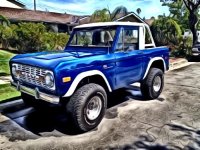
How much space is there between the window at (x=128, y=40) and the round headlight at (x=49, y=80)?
1907 mm

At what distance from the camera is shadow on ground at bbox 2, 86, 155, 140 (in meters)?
4.63

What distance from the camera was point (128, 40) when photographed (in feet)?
19.0

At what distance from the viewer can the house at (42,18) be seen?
26016 millimetres

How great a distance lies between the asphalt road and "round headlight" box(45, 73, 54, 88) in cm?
103

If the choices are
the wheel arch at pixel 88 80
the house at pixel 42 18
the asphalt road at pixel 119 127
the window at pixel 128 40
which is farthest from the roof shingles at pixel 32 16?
the wheel arch at pixel 88 80

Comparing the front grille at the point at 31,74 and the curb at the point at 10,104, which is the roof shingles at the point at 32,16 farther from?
the front grille at the point at 31,74

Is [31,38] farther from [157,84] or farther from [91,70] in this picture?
[91,70]

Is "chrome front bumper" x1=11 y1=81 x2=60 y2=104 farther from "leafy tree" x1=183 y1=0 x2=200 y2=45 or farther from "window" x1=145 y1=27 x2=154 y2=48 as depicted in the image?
"leafy tree" x1=183 y1=0 x2=200 y2=45

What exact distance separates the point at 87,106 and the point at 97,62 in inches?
35.4

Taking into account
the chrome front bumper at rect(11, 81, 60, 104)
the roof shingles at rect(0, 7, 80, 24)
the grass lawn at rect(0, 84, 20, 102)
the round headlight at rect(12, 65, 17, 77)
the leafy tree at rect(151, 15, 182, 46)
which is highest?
the roof shingles at rect(0, 7, 80, 24)

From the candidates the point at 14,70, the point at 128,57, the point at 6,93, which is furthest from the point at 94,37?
the point at 6,93

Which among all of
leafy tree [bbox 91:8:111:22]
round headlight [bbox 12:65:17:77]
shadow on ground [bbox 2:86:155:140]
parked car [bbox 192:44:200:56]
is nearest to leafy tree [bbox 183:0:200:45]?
parked car [bbox 192:44:200:56]

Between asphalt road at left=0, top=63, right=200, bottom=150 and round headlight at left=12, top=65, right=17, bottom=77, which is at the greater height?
round headlight at left=12, top=65, right=17, bottom=77

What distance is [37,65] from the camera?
4.32 metres
